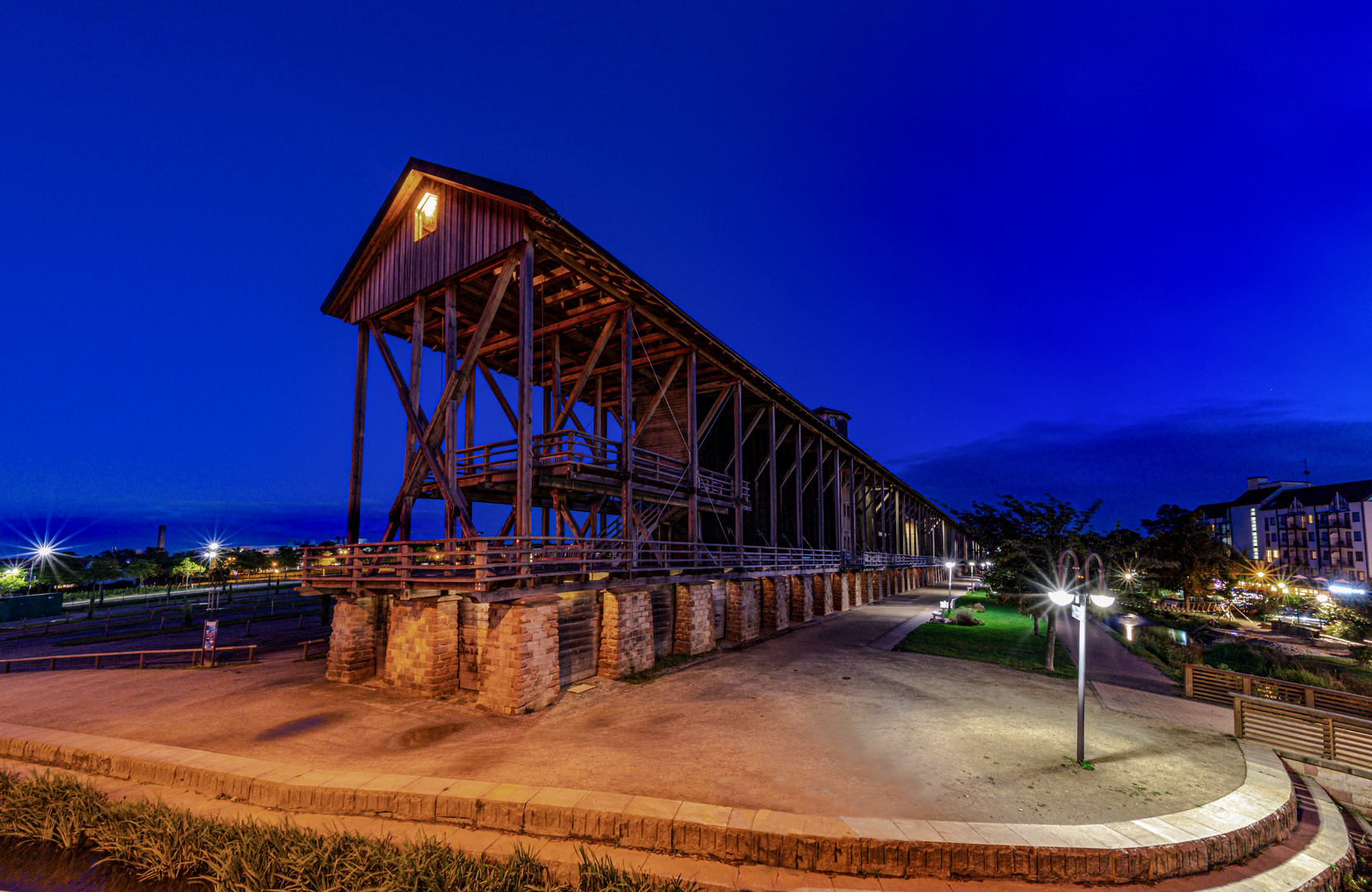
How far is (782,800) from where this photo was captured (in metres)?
6.70

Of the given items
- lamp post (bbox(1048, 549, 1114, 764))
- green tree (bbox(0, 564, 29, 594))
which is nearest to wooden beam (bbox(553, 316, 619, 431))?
lamp post (bbox(1048, 549, 1114, 764))

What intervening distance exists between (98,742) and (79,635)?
30556mm

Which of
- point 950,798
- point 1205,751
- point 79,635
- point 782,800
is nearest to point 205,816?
point 782,800

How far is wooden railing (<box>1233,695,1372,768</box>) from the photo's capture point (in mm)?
8133

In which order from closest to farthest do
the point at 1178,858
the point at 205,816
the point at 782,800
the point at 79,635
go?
the point at 1178,858, the point at 205,816, the point at 782,800, the point at 79,635

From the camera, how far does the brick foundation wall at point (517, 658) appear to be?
10.6 m

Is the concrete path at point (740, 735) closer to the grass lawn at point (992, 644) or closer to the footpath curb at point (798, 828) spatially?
the footpath curb at point (798, 828)

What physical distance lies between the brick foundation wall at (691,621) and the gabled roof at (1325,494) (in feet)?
320

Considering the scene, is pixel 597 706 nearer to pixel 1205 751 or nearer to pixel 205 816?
pixel 205 816

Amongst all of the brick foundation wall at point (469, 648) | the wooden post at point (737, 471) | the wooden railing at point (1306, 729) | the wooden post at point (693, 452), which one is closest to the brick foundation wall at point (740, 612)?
the wooden post at point (693, 452)

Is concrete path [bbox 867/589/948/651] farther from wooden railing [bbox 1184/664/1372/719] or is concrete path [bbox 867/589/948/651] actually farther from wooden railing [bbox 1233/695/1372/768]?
wooden railing [bbox 1233/695/1372/768]

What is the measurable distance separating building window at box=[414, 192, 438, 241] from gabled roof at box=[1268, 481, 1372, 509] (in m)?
106

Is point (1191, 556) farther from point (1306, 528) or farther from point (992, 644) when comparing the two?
point (1306, 528)

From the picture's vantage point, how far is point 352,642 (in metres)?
13.0
